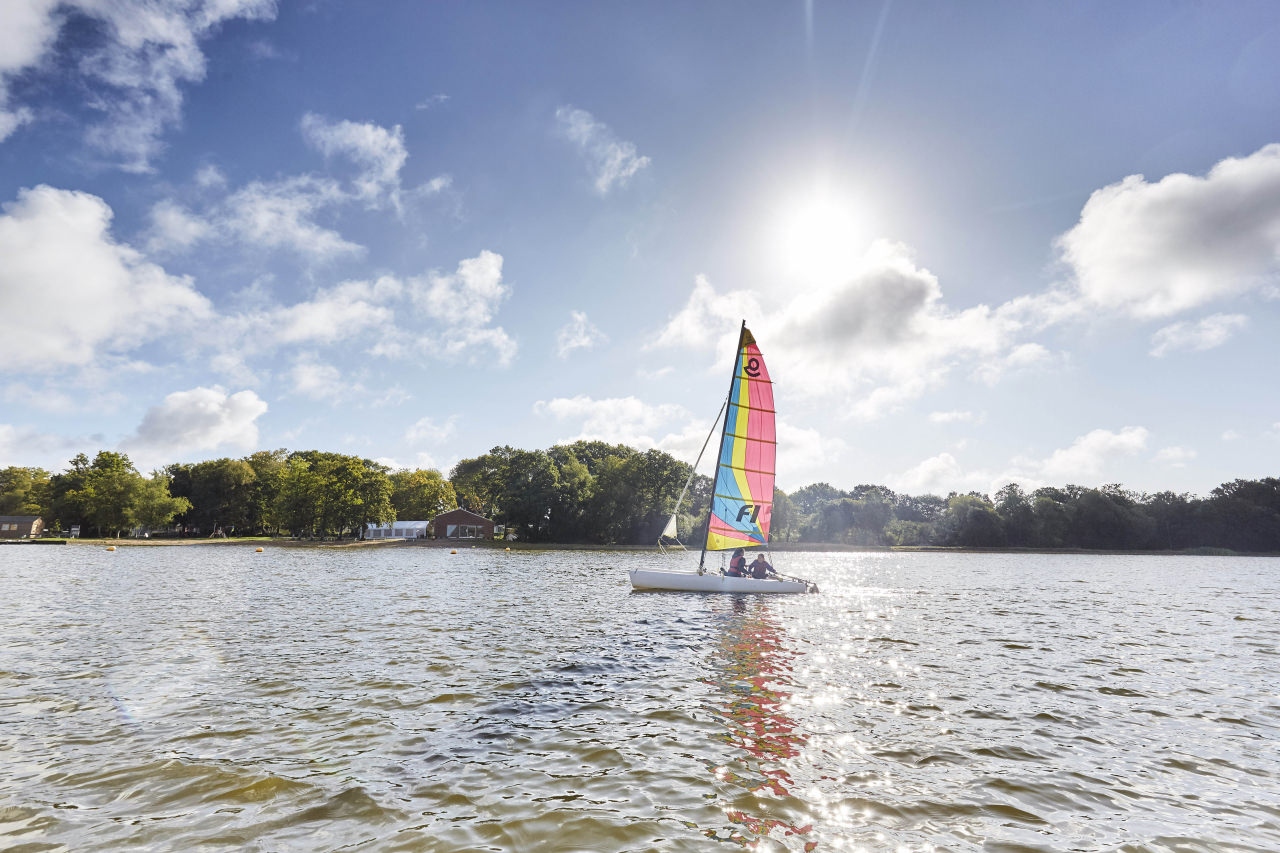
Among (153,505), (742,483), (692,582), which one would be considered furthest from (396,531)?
(742,483)

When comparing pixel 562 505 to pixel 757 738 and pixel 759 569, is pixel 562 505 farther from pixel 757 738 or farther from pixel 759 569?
pixel 757 738

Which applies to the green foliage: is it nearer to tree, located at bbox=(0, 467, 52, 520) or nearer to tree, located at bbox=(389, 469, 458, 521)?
tree, located at bbox=(0, 467, 52, 520)

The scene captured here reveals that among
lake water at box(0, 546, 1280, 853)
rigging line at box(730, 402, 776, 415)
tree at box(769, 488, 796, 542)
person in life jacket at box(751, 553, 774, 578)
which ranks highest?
rigging line at box(730, 402, 776, 415)

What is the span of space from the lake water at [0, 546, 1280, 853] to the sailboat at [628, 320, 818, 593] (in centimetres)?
1022

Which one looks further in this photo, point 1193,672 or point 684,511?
point 684,511

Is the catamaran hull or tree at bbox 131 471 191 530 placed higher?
tree at bbox 131 471 191 530

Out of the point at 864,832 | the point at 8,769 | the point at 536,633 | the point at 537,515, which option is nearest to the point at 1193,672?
the point at 864,832

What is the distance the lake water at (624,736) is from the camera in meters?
6.93

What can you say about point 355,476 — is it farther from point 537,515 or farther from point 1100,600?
point 1100,600

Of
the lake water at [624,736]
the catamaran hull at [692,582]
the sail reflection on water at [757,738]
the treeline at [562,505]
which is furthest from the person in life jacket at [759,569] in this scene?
the treeline at [562,505]

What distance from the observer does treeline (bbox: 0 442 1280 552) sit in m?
105

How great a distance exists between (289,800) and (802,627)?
64.0 ft

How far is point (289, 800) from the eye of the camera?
7.40 m

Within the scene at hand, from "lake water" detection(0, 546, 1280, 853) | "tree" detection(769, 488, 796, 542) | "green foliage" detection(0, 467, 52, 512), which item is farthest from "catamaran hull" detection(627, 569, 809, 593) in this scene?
"green foliage" detection(0, 467, 52, 512)
